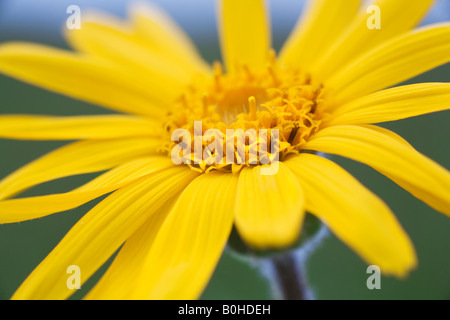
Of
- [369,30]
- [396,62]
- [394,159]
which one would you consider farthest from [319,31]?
[394,159]

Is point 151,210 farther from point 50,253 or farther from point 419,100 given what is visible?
point 419,100

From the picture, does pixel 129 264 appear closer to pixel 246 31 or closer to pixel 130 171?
pixel 130 171

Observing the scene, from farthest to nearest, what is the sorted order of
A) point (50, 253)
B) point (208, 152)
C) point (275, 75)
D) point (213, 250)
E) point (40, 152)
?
point (40, 152) → point (275, 75) → point (208, 152) → point (50, 253) → point (213, 250)

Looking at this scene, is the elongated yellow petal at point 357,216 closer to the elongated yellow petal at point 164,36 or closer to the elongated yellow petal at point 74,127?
the elongated yellow petal at point 74,127

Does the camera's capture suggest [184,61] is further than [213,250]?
Yes

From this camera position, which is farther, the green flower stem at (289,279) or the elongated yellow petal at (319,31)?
the elongated yellow petal at (319,31)

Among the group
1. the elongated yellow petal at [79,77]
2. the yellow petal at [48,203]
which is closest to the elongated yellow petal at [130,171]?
the yellow petal at [48,203]

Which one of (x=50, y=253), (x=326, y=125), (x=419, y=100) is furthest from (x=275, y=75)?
(x=50, y=253)

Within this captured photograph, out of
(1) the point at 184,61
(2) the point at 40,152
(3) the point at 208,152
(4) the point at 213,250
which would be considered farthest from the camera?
(2) the point at 40,152
